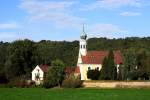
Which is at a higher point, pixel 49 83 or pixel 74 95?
pixel 49 83

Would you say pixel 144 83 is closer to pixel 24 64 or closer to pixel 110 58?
pixel 110 58

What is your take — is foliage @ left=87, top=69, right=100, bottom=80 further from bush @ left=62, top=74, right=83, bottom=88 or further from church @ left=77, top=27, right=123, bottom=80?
bush @ left=62, top=74, right=83, bottom=88

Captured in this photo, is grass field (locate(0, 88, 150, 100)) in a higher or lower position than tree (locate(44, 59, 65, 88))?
lower

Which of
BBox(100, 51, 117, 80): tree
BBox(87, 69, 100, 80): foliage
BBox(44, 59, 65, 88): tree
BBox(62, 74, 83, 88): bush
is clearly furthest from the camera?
BBox(87, 69, 100, 80): foliage

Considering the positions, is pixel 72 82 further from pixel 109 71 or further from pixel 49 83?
pixel 109 71

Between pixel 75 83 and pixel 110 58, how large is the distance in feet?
42.8

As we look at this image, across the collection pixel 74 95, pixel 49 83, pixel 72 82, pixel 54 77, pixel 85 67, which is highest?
pixel 85 67

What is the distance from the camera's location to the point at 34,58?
116688 mm

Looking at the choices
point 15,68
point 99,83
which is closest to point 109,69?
point 99,83

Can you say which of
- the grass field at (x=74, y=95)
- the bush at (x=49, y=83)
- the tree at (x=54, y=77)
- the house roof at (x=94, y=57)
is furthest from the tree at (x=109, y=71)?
the grass field at (x=74, y=95)

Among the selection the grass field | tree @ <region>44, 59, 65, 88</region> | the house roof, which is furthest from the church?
the grass field

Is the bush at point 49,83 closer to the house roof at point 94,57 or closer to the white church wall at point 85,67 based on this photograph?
the white church wall at point 85,67

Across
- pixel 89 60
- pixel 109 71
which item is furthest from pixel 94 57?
pixel 109 71

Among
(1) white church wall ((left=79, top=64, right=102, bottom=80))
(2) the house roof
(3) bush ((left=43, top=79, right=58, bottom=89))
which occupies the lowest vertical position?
(3) bush ((left=43, top=79, right=58, bottom=89))
